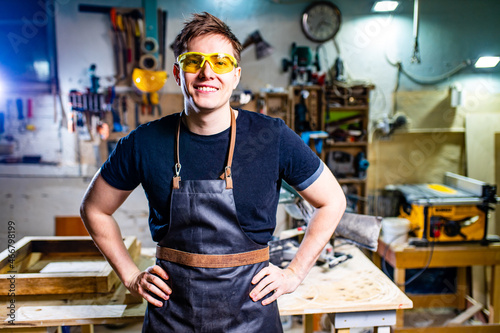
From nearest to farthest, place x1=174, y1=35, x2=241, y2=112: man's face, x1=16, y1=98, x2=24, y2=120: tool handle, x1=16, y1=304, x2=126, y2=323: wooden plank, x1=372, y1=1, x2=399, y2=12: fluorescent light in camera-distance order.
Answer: x1=174, y1=35, x2=241, y2=112: man's face < x1=16, y1=304, x2=126, y2=323: wooden plank < x1=372, y1=1, x2=399, y2=12: fluorescent light < x1=16, y1=98, x2=24, y2=120: tool handle

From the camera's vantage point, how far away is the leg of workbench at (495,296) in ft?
10.1

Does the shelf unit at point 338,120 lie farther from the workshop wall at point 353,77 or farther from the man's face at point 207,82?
the man's face at point 207,82

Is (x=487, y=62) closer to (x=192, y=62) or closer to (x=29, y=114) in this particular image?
(x=192, y=62)

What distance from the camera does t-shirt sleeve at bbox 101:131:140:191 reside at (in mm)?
1331

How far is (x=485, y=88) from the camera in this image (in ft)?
12.4

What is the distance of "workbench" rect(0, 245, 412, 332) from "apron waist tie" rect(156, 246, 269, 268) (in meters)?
0.46

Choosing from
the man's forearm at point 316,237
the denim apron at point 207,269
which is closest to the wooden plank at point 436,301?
the man's forearm at point 316,237

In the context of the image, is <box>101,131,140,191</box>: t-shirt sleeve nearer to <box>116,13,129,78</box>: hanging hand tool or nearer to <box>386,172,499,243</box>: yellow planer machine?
<box>386,172,499,243</box>: yellow planer machine

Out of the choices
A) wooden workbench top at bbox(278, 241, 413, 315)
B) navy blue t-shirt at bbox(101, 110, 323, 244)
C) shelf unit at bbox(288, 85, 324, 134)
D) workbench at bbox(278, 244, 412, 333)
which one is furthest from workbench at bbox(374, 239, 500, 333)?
navy blue t-shirt at bbox(101, 110, 323, 244)

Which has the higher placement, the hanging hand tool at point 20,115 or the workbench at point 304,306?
the hanging hand tool at point 20,115

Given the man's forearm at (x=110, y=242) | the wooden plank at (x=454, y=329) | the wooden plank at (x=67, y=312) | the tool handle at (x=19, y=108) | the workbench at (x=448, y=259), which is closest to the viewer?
the man's forearm at (x=110, y=242)

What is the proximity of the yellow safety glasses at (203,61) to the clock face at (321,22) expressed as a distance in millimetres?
2775

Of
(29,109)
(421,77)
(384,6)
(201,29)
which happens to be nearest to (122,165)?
(201,29)

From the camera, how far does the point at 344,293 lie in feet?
5.88
